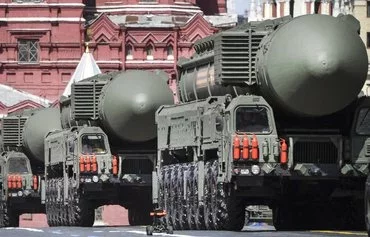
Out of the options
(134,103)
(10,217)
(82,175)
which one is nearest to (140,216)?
(82,175)

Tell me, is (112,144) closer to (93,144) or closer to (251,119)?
(93,144)

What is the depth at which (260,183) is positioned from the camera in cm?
4684

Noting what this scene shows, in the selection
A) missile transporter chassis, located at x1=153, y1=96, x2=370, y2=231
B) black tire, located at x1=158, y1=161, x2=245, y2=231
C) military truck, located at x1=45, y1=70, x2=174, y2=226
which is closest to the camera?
missile transporter chassis, located at x1=153, y1=96, x2=370, y2=231

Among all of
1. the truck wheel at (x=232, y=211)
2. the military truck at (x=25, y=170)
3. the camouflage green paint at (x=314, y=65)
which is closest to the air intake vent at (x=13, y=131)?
the military truck at (x=25, y=170)

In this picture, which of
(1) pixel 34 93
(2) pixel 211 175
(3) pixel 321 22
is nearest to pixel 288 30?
(3) pixel 321 22

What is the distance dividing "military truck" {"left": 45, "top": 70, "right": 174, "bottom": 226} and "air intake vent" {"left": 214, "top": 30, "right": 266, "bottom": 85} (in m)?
12.8

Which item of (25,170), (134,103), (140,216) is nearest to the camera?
(134,103)

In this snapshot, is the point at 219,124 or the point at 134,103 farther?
the point at 134,103

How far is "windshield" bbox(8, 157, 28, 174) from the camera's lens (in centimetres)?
8031

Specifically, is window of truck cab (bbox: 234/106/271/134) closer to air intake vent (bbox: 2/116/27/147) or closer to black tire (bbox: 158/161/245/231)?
black tire (bbox: 158/161/245/231)

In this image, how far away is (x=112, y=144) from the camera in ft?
209

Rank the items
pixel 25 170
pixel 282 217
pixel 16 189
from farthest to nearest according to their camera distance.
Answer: pixel 25 170
pixel 16 189
pixel 282 217

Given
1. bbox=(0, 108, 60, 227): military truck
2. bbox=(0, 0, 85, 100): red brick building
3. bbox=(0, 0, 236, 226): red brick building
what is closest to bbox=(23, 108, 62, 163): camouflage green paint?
bbox=(0, 108, 60, 227): military truck

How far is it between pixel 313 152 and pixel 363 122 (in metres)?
1.27
